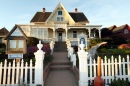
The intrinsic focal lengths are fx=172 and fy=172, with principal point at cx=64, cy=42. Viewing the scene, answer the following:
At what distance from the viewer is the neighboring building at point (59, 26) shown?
3397 cm

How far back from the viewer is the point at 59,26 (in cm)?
3466

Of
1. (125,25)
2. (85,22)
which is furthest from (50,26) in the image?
(125,25)

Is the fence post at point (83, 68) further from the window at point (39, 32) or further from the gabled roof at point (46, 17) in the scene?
the gabled roof at point (46, 17)

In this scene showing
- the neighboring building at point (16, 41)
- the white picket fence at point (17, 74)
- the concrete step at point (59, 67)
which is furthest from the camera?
the concrete step at point (59, 67)

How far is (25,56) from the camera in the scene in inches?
476

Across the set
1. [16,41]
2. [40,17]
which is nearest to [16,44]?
[16,41]

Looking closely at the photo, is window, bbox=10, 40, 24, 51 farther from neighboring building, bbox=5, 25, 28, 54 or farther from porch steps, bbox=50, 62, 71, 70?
porch steps, bbox=50, 62, 71, 70

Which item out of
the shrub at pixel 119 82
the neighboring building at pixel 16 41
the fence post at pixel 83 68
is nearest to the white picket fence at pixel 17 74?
the neighboring building at pixel 16 41

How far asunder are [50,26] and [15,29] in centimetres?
2591

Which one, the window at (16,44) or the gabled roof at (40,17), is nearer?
the window at (16,44)

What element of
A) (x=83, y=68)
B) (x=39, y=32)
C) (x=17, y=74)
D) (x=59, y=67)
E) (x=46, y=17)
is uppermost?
(x=46, y=17)

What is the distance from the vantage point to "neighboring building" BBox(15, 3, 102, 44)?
33969 mm

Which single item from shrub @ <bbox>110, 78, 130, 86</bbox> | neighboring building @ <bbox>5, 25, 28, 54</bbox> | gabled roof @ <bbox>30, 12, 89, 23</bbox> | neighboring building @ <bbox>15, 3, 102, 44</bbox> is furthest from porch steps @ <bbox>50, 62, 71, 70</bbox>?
gabled roof @ <bbox>30, 12, 89, 23</bbox>

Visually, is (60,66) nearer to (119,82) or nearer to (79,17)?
(119,82)
